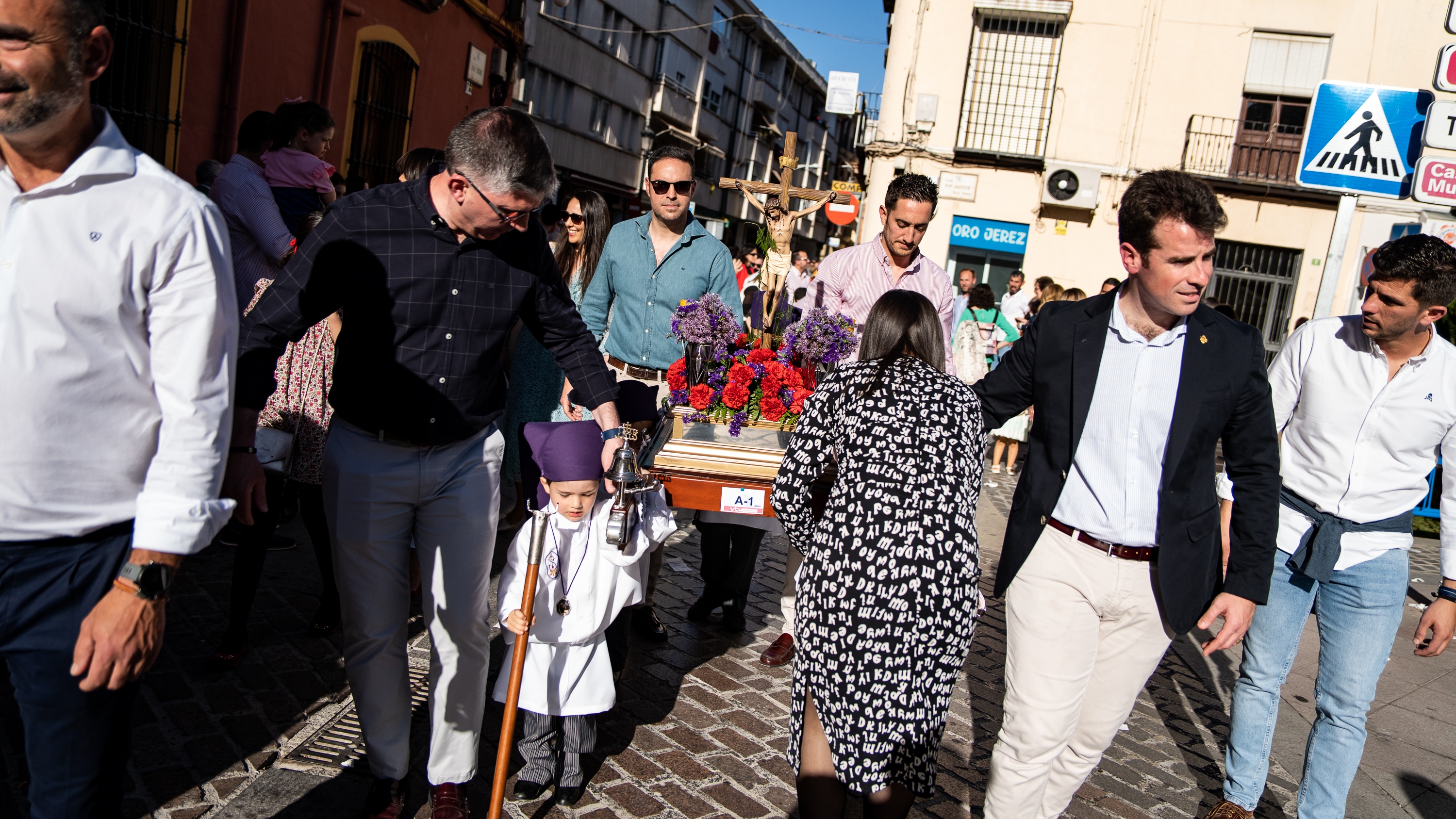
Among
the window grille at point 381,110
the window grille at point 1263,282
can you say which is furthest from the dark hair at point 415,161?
the window grille at point 1263,282

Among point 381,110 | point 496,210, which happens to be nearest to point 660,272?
point 496,210

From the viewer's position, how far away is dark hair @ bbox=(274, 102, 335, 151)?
5.55 meters

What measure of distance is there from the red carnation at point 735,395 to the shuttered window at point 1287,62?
1958cm

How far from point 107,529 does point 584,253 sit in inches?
153

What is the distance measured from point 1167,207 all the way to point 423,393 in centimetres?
231

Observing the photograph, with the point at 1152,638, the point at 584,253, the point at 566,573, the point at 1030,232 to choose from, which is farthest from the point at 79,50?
the point at 1030,232

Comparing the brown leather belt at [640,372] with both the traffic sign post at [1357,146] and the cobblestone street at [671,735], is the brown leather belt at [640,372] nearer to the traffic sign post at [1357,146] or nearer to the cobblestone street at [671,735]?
the cobblestone street at [671,735]

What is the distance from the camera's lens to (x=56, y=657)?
6.56ft

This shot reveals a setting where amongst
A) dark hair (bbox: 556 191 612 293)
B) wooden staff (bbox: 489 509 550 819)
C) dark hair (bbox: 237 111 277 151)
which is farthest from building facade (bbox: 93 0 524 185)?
wooden staff (bbox: 489 509 550 819)

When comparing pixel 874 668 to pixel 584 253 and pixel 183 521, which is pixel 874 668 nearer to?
pixel 183 521

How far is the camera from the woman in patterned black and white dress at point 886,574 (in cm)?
303

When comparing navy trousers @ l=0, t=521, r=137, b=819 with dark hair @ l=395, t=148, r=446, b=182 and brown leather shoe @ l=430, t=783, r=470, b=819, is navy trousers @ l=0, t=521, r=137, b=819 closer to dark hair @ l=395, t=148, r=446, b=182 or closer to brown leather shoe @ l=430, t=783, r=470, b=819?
brown leather shoe @ l=430, t=783, r=470, b=819

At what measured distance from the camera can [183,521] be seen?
2.02 meters

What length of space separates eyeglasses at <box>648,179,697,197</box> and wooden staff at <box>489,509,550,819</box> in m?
2.42
